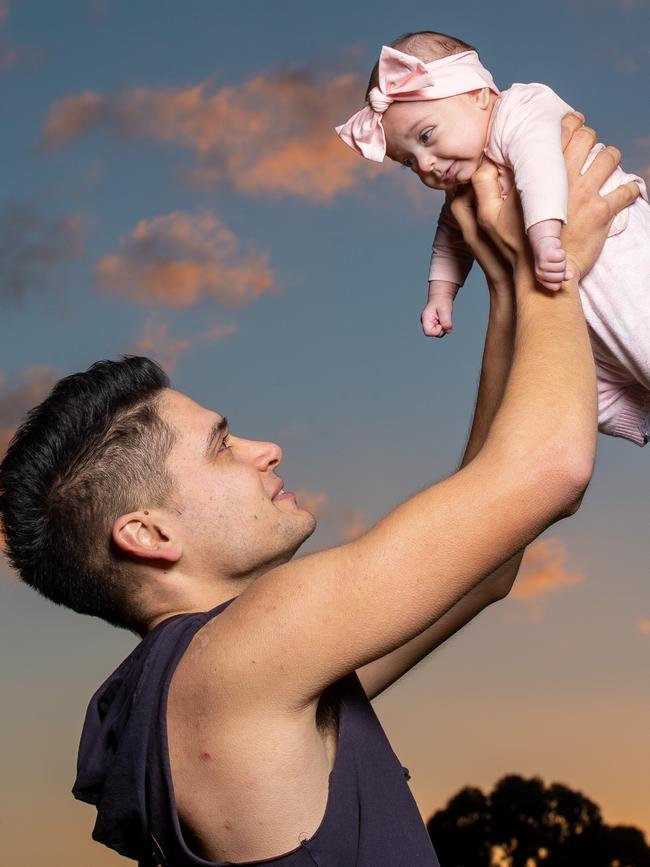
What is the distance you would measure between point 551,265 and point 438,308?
2.33 feet

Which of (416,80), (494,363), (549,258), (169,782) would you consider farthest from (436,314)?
(169,782)

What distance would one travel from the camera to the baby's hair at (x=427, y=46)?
8.04 feet

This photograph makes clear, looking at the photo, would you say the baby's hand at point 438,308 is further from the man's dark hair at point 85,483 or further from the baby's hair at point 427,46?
the man's dark hair at point 85,483

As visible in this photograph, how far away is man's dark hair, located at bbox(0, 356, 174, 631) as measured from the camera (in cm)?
228

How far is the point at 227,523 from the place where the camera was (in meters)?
2.23

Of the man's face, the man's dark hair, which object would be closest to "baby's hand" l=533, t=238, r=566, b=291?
the man's face

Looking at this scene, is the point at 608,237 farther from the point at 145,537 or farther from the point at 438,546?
the point at 145,537

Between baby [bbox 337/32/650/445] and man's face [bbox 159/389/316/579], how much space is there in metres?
0.63

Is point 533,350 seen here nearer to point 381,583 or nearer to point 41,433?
point 381,583

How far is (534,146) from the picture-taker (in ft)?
6.91

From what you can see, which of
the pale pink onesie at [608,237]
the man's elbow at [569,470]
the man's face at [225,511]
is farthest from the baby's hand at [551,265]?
the man's face at [225,511]

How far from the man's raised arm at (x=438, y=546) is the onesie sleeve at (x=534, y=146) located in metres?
0.19

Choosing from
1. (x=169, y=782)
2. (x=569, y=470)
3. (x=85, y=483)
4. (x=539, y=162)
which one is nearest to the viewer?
(x=569, y=470)

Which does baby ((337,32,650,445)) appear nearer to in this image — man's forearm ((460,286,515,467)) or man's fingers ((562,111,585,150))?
man's fingers ((562,111,585,150))
